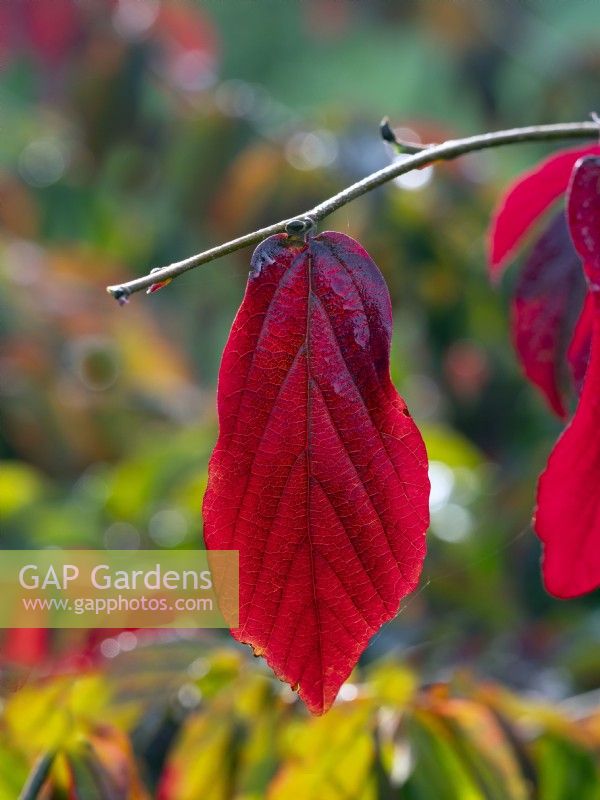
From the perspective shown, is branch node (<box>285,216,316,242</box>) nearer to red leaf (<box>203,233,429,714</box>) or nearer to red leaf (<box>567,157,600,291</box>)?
red leaf (<box>203,233,429,714</box>)

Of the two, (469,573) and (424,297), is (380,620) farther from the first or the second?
(424,297)

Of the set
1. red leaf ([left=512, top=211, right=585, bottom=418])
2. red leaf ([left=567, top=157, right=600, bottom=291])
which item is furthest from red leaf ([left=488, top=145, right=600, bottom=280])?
red leaf ([left=567, top=157, right=600, bottom=291])

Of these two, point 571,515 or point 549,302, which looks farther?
point 549,302

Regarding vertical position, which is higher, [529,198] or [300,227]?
[529,198]

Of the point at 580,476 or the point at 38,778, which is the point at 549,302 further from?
the point at 38,778

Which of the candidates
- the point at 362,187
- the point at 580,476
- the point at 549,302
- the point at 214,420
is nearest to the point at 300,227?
the point at 362,187

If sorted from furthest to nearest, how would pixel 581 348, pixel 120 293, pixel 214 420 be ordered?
pixel 214 420 → pixel 581 348 → pixel 120 293

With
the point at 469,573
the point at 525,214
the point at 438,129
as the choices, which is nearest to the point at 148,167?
the point at 438,129
